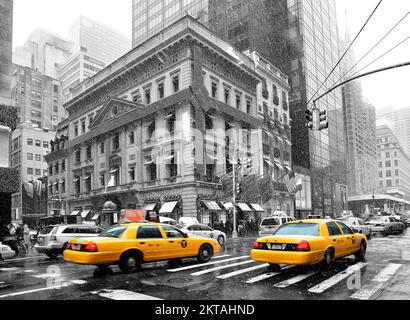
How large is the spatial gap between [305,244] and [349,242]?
3139mm

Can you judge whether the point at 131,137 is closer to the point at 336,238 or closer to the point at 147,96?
the point at 147,96

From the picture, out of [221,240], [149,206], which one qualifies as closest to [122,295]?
[221,240]

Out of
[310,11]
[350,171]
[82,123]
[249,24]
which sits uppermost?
[310,11]

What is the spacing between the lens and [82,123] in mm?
51625

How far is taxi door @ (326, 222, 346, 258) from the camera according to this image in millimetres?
10658

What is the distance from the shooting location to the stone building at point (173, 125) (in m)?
34.4

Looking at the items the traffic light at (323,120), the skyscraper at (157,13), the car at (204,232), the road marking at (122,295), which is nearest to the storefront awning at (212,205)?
the car at (204,232)

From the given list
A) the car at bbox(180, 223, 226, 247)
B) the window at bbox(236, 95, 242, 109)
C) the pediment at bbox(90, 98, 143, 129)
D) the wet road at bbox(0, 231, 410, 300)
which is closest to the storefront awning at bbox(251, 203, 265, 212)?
the window at bbox(236, 95, 242, 109)

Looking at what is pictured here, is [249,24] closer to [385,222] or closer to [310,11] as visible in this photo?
[310,11]

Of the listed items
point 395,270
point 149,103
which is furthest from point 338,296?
point 149,103

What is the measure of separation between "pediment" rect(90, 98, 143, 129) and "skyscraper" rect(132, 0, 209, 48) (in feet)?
107

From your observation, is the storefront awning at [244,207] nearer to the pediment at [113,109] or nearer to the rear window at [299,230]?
the pediment at [113,109]
